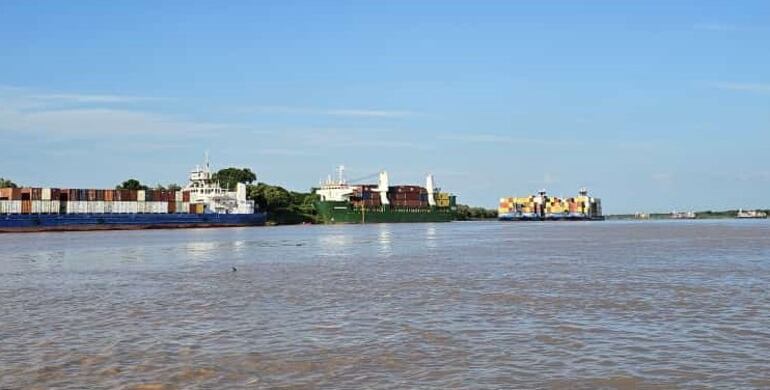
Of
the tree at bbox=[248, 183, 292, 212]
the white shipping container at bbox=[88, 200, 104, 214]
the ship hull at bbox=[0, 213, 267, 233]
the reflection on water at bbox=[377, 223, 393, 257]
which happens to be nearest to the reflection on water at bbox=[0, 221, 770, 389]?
the reflection on water at bbox=[377, 223, 393, 257]

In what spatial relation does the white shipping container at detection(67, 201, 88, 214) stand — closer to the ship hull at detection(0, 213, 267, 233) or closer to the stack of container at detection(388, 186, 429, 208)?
the ship hull at detection(0, 213, 267, 233)

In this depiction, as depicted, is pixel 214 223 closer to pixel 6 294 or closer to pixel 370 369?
pixel 6 294

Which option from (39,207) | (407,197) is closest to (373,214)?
(407,197)

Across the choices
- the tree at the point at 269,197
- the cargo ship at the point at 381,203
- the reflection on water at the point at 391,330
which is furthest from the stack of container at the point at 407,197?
the reflection on water at the point at 391,330

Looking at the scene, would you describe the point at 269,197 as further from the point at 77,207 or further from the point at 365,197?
the point at 77,207

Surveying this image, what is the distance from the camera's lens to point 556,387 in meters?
9.08

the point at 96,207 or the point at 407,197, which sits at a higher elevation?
the point at 407,197

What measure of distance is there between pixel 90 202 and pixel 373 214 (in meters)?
63.2

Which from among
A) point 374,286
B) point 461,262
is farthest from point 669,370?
point 461,262

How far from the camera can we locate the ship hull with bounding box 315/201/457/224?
5704 inches

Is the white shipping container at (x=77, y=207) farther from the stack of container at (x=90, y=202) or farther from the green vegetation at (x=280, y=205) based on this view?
the green vegetation at (x=280, y=205)

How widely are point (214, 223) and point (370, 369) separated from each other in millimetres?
107263

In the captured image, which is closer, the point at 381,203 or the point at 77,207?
the point at 77,207

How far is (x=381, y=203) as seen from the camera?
15825 cm
